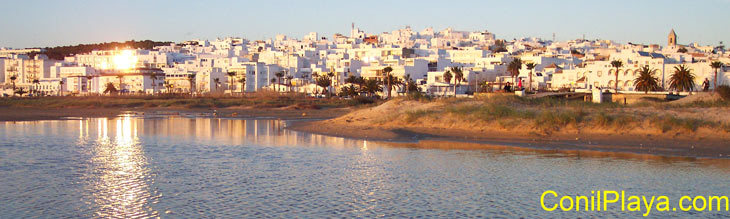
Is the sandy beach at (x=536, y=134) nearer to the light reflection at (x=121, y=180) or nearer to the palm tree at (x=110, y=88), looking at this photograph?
the light reflection at (x=121, y=180)

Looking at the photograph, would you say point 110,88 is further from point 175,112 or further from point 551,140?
point 551,140

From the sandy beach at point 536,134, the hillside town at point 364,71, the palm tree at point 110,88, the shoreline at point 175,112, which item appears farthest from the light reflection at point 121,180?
the palm tree at point 110,88

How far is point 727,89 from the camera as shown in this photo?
3666cm

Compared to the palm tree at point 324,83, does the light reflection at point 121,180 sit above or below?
below

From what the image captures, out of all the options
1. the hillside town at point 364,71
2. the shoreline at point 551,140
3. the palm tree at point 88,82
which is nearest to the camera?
the shoreline at point 551,140

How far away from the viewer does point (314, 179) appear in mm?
17859

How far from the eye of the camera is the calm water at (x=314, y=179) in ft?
46.6

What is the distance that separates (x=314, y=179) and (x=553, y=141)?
37.0ft

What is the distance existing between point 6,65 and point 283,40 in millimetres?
65205

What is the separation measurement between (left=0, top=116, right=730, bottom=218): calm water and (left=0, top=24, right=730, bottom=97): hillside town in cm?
3342

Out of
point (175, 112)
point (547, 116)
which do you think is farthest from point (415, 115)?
point (175, 112)

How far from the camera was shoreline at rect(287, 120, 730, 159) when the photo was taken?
74.5ft

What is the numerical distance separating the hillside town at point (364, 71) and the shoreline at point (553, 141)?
1020 inches

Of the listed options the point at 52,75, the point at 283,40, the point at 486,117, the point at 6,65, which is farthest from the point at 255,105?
the point at 283,40
